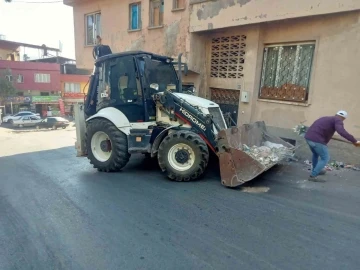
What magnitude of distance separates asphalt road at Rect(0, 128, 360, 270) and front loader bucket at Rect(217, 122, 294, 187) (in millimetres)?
307

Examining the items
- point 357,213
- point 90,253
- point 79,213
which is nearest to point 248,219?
point 357,213

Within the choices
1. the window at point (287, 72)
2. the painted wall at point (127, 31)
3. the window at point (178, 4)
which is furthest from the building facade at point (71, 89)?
the window at point (287, 72)

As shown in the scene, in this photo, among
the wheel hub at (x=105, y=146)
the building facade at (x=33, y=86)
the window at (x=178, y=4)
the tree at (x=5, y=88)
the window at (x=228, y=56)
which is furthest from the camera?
the building facade at (x=33, y=86)

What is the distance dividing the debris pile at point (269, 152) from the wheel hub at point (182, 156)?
3.88 feet

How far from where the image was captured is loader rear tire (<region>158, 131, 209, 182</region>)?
16.1ft

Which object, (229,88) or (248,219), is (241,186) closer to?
(248,219)

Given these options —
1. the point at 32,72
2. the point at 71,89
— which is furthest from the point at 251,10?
the point at 71,89

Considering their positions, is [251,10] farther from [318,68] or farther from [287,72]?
[318,68]

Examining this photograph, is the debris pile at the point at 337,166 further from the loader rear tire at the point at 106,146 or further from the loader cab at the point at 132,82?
the loader rear tire at the point at 106,146

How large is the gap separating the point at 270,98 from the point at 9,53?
1612 inches

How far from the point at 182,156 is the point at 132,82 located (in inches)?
80.4

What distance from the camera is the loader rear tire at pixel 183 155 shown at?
16.1 feet

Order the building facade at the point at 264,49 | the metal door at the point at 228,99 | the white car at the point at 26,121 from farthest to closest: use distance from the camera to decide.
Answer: the white car at the point at 26,121
the metal door at the point at 228,99
the building facade at the point at 264,49

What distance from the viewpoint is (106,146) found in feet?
19.8
